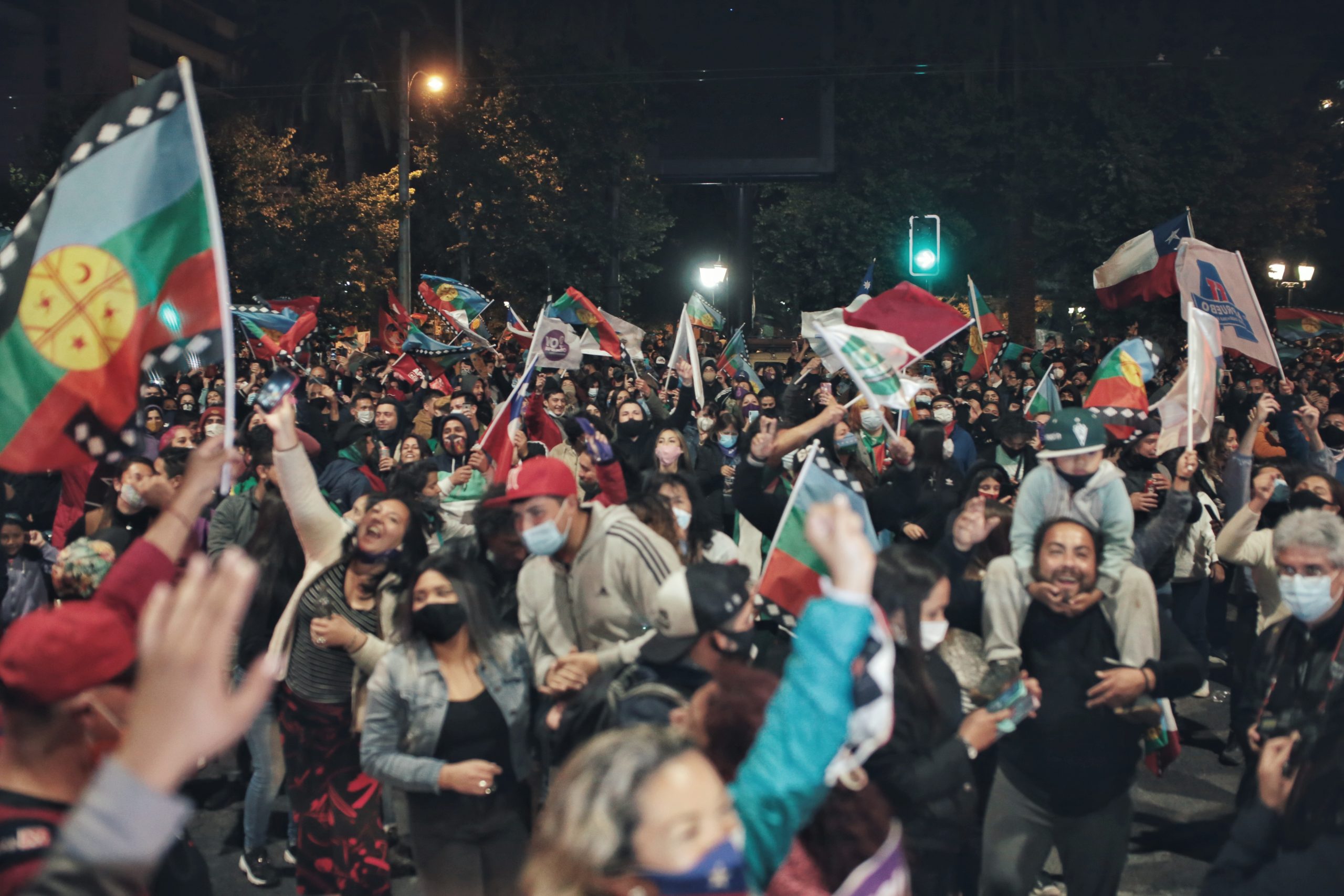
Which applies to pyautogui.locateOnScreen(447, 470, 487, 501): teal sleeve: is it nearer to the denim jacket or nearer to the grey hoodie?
the grey hoodie

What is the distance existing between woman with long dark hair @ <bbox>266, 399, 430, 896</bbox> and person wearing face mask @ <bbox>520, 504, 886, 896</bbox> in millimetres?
2634

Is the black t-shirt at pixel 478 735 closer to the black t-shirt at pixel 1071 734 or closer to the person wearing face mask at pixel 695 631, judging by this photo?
the person wearing face mask at pixel 695 631

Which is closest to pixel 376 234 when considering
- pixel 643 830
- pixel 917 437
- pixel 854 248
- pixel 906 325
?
pixel 854 248

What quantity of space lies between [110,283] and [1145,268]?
13287 millimetres

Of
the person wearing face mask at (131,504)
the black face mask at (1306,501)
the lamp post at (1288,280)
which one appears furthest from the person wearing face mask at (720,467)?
the lamp post at (1288,280)

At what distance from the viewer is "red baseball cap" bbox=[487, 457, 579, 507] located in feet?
14.9

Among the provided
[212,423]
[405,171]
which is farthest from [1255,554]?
[405,171]

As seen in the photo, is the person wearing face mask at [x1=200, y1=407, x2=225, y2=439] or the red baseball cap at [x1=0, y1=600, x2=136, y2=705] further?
the person wearing face mask at [x1=200, y1=407, x2=225, y2=439]

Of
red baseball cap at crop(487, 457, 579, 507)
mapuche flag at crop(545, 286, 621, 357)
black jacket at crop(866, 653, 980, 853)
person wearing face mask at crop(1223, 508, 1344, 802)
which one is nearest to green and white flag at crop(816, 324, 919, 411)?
red baseball cap at crop(487, 457, 579, 507)

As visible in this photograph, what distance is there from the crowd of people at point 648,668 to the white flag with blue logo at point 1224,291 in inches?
84.4

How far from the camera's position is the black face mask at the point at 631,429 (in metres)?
10.4

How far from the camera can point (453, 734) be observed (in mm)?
3885

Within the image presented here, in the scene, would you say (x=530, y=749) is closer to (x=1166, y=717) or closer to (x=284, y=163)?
(x=1166, y=717)

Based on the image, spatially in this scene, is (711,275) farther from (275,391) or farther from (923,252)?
(275,391)
